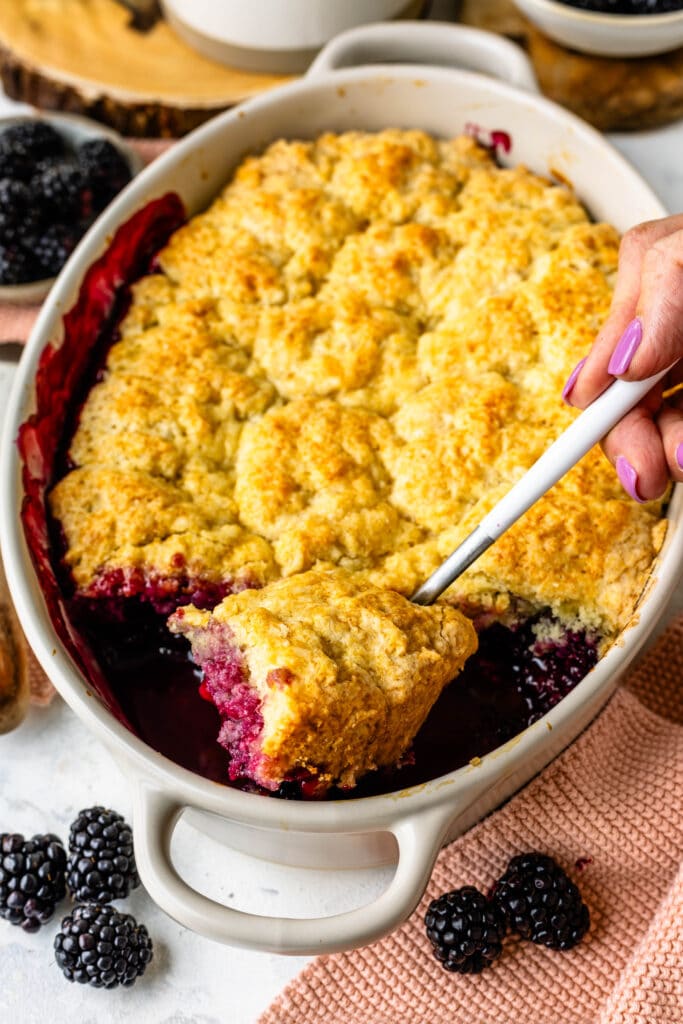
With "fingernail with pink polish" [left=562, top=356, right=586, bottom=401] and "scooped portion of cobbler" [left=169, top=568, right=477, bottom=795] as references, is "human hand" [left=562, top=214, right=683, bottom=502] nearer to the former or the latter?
"fingernail with pink polish" [left=562, top=356, right=586, bottom=401]

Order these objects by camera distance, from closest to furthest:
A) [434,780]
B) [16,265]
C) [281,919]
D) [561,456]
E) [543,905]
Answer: [281,919], [434,780], [561,456], [543,905], [16,265]

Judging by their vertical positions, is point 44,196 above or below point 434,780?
below

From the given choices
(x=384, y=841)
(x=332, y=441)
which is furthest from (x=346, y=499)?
(x=384, y=841)

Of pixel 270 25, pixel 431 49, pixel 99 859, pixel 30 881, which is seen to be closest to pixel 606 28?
pixel 431 49

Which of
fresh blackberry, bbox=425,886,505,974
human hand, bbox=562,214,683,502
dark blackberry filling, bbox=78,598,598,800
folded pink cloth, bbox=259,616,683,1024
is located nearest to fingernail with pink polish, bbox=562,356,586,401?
human hand, bbox=562,214,683,502

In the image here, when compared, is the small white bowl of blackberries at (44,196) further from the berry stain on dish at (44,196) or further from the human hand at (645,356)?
the human hand at (645,356)

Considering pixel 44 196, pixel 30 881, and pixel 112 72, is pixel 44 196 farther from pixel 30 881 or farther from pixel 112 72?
pixel 30 881
